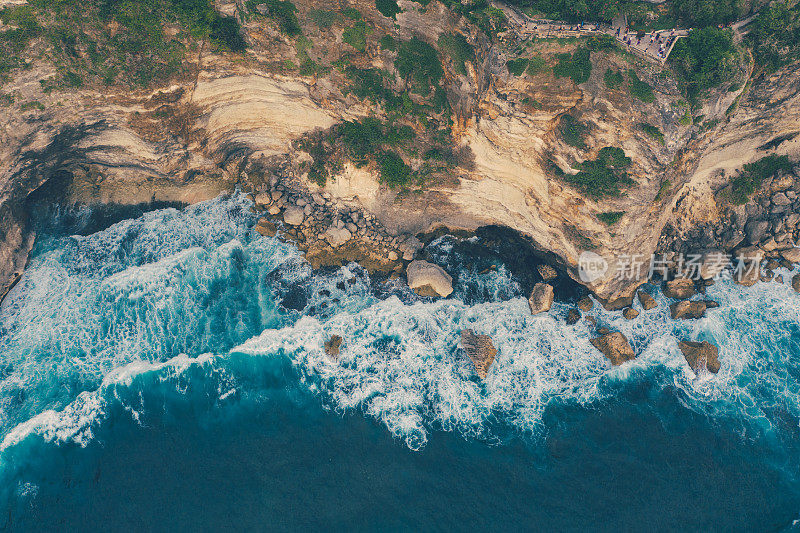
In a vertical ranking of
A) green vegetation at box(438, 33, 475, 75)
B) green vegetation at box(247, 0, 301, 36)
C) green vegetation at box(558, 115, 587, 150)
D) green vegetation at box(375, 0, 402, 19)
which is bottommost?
green vegetation at box(558, 115, 587, 150)

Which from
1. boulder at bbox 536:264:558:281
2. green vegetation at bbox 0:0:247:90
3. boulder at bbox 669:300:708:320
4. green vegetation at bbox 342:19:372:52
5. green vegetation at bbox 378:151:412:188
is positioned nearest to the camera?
green vegetation at bbox 0:0:247:90

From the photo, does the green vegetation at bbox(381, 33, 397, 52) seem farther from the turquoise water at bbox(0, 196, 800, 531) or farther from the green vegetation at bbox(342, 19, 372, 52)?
the turquoise water at bbox(0, 196, 800, 531)

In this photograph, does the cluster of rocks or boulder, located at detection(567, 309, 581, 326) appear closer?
boulder, located at detection(567, 309, 581, 326)

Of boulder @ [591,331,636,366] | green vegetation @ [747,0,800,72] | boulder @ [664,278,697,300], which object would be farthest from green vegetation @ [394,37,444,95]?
boulder @ [664,278,697,300]

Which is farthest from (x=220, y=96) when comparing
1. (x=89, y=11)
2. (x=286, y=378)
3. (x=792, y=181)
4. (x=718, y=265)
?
(x=792, y=181)

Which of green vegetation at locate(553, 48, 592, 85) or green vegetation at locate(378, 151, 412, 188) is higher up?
green vegetation at locate(553, 48, 592, 85)

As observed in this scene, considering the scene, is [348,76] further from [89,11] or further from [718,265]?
[718,265]
